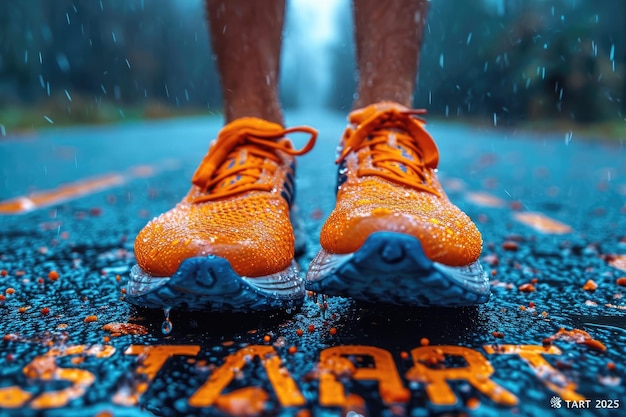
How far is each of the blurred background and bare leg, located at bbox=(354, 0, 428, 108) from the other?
244 cm

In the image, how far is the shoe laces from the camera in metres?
1.65

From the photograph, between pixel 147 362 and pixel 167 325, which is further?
pixel 167 325

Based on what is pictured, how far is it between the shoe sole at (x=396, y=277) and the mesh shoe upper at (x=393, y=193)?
6cm

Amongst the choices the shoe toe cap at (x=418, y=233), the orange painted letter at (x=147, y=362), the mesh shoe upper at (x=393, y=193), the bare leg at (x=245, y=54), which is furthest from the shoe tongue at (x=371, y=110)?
the orange painted letter at (x=147, y=362)

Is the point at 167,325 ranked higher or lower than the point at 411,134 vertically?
lower

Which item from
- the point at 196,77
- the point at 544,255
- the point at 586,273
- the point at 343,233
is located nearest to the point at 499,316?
the point at 343,233

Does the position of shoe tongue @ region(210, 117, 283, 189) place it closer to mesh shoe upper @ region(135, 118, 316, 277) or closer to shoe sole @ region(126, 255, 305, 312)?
mesh shoe upper @ region(135, 118, 316, 277)

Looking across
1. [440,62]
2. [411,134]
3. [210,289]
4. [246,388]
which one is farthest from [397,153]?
[440,62]

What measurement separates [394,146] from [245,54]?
67 cm

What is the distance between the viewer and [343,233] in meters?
1.35

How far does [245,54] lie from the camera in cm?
205

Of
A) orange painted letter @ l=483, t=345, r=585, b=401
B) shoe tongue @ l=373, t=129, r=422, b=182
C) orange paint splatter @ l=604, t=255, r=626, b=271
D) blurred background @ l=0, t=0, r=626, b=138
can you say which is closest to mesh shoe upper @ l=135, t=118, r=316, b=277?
shoe tongue @ l=373, t=129, r=422, b=182

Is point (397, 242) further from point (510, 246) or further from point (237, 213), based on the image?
point (510, 246)

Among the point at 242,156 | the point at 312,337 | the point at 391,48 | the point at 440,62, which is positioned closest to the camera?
the point at 312,337
